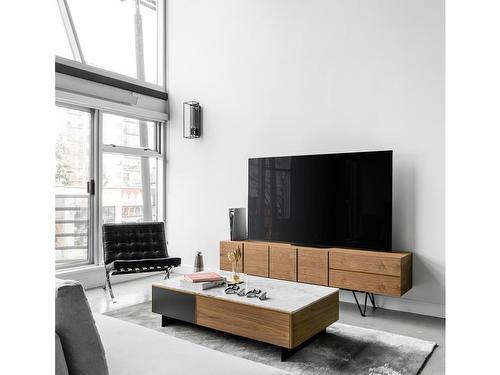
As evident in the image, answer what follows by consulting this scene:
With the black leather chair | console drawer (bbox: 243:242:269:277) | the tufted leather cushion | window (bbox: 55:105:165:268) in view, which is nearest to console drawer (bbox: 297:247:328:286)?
console drawer (bbox: 243:242:269:277)

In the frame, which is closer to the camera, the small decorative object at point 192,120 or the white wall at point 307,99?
the white wall at point 307,99

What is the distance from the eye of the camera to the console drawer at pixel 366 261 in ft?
10.1

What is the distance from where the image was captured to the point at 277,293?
2.66 m

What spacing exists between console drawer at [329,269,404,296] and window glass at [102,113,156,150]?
3.14m

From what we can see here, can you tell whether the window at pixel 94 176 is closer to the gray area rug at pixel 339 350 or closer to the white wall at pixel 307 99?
the white wall at pixel 307 99

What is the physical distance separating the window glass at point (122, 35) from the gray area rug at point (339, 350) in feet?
11.1

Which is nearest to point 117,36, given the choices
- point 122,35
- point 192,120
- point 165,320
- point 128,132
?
point 122,35

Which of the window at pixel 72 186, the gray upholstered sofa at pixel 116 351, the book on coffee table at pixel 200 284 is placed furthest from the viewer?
the window at pixel 72 186

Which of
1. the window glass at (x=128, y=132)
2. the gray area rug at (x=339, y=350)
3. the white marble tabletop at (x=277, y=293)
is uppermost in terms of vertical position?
the window glass at (x=128, y=132)

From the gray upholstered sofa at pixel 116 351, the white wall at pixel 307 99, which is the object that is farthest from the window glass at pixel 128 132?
the gray upholstered sofa at pixel 116 351

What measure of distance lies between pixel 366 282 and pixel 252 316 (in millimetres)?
1245
